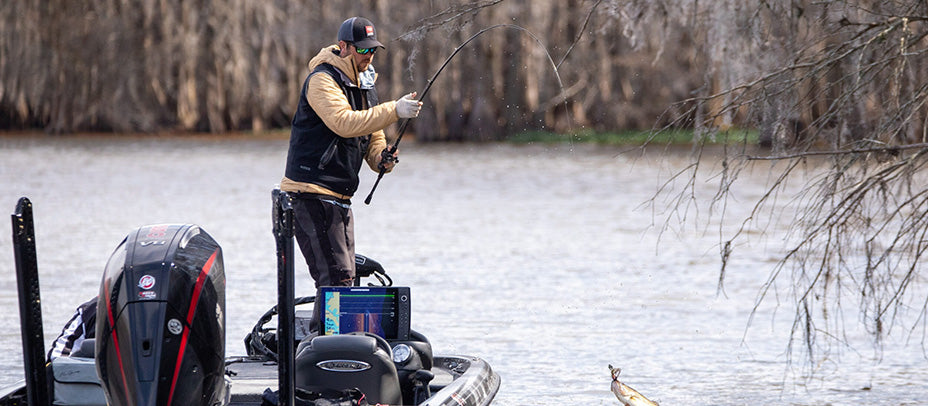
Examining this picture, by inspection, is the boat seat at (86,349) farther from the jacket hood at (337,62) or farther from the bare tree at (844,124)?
the bare tree at (844,124)

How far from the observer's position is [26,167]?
25.6 m

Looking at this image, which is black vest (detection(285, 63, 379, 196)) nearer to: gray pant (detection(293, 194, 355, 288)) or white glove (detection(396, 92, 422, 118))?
gray pant (detection(293, 194, 355, 288))

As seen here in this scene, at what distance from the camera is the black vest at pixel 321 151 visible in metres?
6.99

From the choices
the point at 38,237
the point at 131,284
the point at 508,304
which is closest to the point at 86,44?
the point at 38,237

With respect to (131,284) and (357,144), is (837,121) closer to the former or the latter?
(357,144)

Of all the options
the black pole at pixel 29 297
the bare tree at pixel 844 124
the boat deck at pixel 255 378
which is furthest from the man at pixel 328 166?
the black pole at pixel 29 297

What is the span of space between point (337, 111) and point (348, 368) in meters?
1.70

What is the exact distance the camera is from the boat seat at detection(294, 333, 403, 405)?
5.45 metres

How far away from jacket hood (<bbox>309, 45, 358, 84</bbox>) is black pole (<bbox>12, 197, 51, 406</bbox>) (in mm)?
2318

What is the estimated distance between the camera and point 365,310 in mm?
6152

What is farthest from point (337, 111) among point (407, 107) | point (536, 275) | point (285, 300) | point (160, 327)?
point (536, 275)

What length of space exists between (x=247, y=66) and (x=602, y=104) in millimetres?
8964

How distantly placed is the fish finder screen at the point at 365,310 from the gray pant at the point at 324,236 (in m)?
0.86

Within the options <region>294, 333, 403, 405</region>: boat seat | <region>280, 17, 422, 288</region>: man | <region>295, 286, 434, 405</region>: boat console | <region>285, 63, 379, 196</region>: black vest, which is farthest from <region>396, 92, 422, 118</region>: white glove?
<region>294, 333, 403, 405</region>: boat seat
